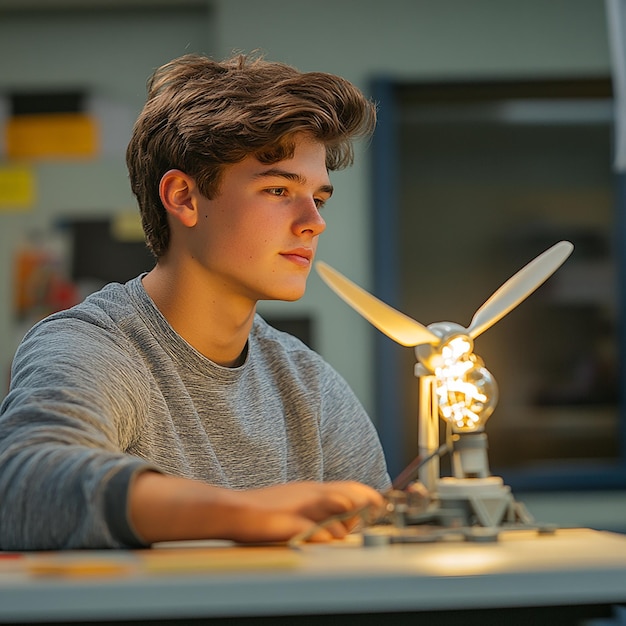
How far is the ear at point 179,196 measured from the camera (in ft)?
5.28

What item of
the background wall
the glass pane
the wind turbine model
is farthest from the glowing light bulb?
the glass pane

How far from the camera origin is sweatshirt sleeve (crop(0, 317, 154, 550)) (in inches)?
39.4

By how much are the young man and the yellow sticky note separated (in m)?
2.14

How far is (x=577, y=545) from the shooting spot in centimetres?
105

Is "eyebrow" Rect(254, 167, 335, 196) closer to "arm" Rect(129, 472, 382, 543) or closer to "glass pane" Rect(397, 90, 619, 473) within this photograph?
"arm" Rect(129, 472, 382, 543)

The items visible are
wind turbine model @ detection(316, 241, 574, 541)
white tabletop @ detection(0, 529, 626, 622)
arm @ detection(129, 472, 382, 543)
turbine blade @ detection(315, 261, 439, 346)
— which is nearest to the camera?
white tabletop @ detection(0, 529, 626, 622)

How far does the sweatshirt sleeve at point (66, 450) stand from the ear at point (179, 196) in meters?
0.32

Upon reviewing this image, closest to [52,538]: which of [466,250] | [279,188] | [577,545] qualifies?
[577,545]

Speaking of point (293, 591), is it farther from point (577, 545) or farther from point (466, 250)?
point (466, 250)

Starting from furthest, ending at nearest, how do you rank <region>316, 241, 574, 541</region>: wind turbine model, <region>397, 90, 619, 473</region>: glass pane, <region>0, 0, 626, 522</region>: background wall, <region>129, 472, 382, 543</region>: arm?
<region>397, 90, 619, 473</region>: glass pane → <region>0, 0, 626, 522</region>: background wall → <region>316, 241, 574, 541</region>: wind turbine model → <region>129, 472, 382, 543</region>: arm

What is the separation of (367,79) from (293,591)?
3121 millimetres

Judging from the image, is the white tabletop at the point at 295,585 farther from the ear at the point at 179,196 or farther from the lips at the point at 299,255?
the ear at the point at 179,196

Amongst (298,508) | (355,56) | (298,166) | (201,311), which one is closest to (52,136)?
(355,56)

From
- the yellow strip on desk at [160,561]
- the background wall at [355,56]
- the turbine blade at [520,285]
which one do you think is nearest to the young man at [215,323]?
the yellow strip on desk at [160,561]
